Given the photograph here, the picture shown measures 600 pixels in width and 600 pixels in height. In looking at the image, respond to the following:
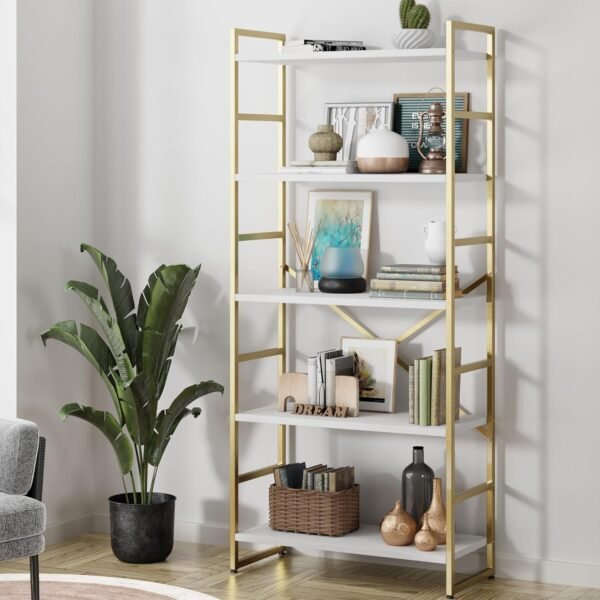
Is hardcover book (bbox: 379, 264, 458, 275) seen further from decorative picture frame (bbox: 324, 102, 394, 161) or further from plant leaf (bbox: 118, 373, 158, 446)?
plant leaf (bbox: 118, 373, 158, 446)

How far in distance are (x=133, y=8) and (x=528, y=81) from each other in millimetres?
1647

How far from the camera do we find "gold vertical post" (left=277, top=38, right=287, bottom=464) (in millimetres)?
4645

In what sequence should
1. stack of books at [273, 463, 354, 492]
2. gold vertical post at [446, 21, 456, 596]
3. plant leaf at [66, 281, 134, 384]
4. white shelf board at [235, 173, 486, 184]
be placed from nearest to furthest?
1. gold vertical post at [446, 21, 456, 596]
2. white shelf board at [235, 173, 486, 184]
3. stack of books at [273, 463, 354, 492]
4. plant leaf at [66, 281, 134, 384]

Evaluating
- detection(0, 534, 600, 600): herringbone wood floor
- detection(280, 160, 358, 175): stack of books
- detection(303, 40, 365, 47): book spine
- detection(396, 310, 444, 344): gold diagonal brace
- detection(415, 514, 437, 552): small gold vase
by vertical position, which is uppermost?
detection(303, 40, 365, 47): book spine

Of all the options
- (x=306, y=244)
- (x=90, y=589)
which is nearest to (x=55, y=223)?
(x=306, y=244)

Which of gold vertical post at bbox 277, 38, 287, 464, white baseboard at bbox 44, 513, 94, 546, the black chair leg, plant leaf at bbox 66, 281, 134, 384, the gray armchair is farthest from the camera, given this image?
white baseboard at bbox 44, 513, 94, 546

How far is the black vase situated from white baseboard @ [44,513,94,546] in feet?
4.77

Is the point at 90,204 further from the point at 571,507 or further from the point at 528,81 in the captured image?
the point at 571,507

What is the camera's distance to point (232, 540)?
446cm

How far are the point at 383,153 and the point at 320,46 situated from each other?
45 cm

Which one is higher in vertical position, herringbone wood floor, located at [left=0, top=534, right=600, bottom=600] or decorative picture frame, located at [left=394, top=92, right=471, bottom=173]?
decorative picture frame, located at [left=394, top=92, right=471, bottom=173]

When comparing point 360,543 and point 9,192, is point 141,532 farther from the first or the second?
point 9,192

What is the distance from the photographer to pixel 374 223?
4.54 meters

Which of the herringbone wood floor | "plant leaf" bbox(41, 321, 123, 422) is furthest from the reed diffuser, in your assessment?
the herringbone wood floor
